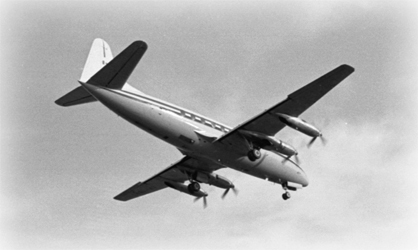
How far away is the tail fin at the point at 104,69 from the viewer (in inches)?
1009

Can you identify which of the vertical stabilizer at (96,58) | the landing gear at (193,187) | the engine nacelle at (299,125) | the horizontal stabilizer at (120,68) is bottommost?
the landing gear at (193,187)

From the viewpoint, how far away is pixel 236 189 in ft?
121

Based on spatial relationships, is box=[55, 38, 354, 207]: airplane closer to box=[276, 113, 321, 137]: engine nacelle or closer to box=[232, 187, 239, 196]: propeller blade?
box=[276, 113, 321, 137]: engine nacelle

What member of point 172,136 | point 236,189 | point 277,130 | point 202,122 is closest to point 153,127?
point 172,136

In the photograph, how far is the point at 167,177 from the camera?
1462 inches

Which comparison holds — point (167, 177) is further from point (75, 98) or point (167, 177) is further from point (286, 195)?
point (75, 98)

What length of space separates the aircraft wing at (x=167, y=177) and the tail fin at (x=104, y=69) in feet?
26.7

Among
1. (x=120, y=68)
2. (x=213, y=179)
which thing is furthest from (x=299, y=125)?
(x=120, y=68)

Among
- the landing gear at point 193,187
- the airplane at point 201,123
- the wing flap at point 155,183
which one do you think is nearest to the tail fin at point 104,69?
the airplane at point 201,123

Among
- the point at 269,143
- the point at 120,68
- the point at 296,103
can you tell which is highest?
the point at 296,103

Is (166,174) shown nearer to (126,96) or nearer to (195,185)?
(195,185)

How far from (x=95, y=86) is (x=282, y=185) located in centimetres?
1469

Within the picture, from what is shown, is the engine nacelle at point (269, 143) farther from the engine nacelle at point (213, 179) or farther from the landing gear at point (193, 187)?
the landing gear at point (193, 187)

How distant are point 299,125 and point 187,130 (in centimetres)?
625
